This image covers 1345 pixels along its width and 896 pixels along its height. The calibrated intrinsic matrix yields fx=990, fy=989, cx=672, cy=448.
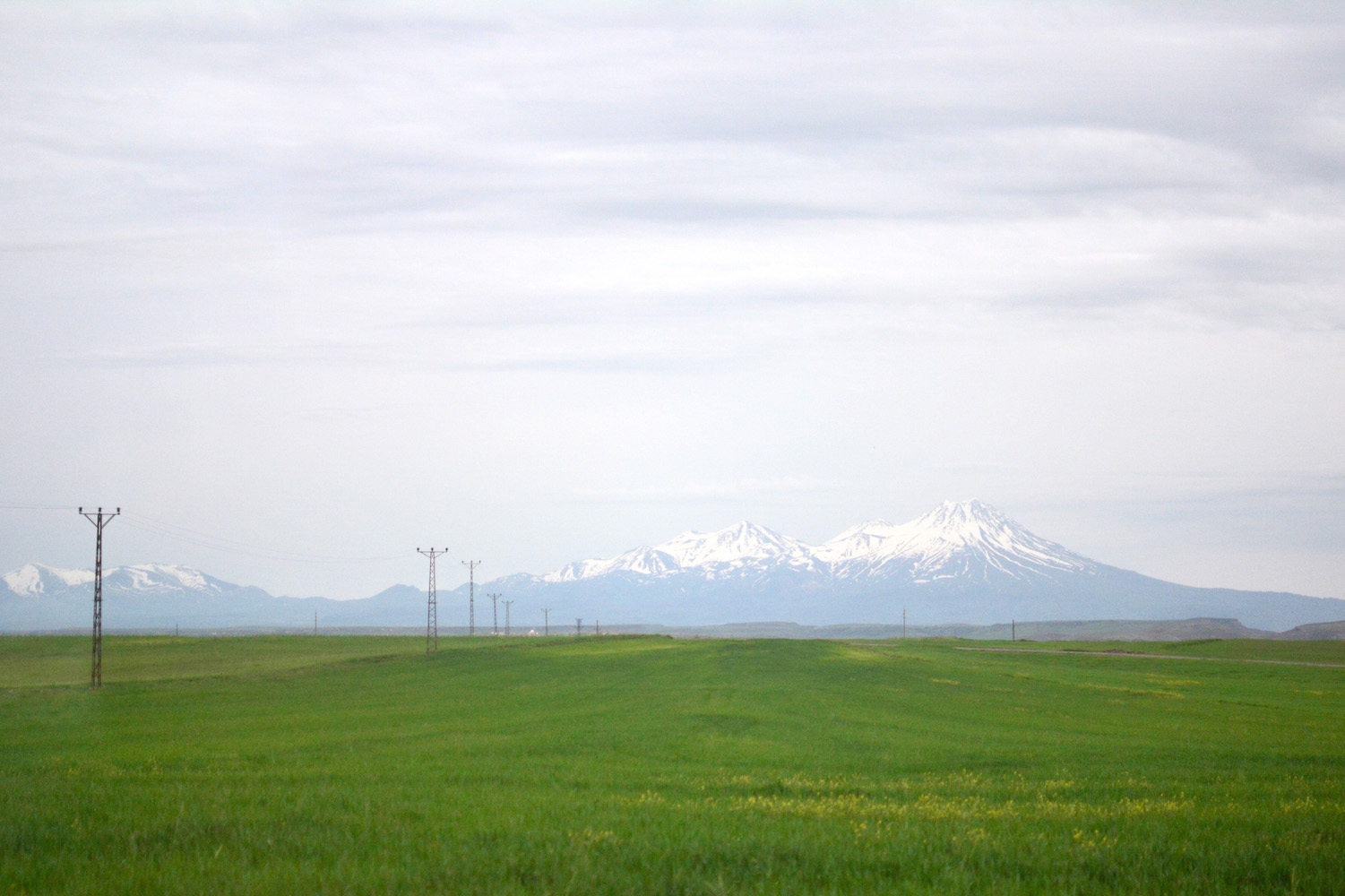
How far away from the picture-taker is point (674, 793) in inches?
902

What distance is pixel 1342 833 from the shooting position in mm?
16531

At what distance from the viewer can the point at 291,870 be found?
14.2 m

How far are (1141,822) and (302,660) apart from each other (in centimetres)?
9984

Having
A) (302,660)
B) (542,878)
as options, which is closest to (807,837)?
(542,878)

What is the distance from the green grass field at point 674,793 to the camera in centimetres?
1441

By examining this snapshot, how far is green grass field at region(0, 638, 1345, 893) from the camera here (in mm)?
14414

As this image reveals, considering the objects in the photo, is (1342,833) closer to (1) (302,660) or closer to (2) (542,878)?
(2) (542,878)

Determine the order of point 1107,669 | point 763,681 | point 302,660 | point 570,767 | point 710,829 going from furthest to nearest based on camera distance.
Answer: point 302,660 < point 1107,669 < point 763,681 < point 570,767 < point 710,829

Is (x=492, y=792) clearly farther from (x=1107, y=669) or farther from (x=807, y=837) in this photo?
(x=1107, y=669)

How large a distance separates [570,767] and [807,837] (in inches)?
499

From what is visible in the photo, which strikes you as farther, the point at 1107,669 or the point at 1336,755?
the point at 1107,669

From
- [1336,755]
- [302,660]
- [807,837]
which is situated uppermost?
[807,837]

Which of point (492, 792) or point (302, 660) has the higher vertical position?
point (492, 792)

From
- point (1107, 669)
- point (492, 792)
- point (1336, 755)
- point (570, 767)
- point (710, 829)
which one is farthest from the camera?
point (1107, 669)
